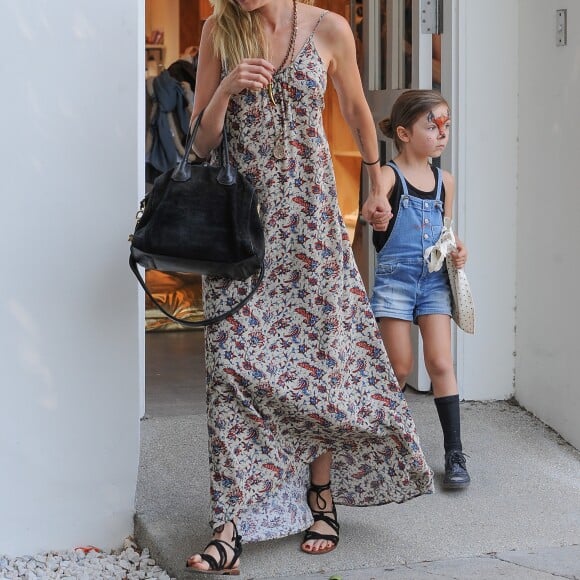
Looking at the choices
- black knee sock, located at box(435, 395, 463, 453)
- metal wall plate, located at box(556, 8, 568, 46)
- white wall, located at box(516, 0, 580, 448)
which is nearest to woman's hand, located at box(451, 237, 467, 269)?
black knee sock, located at box(435, 395, 463, 453)

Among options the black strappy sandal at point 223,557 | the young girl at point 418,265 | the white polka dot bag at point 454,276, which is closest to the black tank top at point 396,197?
the young girl at point 418,265

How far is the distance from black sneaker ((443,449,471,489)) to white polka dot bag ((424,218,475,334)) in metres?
0.42

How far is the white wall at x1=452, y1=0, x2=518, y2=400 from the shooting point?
4.63m

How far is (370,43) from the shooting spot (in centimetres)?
538

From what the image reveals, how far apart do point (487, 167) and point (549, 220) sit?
0.40 m

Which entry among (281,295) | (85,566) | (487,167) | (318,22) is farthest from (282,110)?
(487,167)

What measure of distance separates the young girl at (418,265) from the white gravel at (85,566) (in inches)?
40.7

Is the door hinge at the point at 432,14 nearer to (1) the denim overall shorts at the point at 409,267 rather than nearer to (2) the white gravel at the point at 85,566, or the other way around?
(1) the denim overall shorts at the point at 409,267

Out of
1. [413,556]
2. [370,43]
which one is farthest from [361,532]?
[370,43]

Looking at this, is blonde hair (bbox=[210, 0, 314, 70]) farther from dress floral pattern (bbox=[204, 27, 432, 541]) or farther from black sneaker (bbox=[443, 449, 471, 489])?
black sneaker (bbox=[443, 449, 471, 489])

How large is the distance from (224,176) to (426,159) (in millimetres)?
1196

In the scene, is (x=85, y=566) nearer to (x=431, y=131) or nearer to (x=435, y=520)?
(x=435, y=520)

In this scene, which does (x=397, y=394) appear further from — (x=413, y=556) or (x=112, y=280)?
(x=112, y=280)

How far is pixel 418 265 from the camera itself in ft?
12.7
